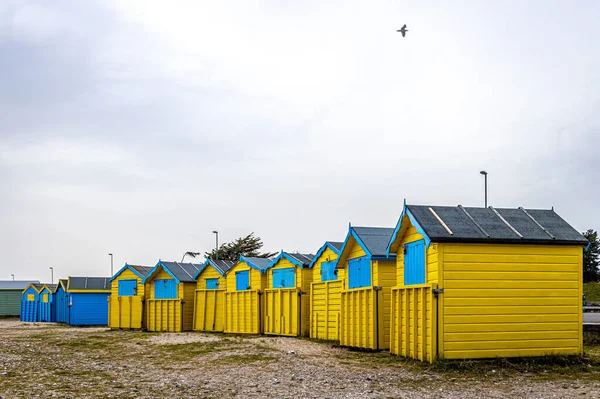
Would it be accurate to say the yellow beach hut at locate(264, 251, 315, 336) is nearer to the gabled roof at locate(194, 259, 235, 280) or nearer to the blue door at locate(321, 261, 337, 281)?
the blue door at locate(321, 261, 337, 281)

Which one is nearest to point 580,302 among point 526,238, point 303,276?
point 526,238

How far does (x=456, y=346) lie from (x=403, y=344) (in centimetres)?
190

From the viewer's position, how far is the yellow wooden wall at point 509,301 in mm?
14719

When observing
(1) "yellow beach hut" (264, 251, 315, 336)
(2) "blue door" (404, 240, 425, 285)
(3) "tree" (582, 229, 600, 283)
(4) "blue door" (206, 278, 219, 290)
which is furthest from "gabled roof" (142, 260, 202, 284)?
(3) "tree" (582, 229, 600, 283)

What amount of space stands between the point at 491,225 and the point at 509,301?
71.1 inches

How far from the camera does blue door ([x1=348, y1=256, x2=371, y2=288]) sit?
20359mm

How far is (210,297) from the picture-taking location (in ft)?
108

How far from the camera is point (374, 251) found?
19891 millimetres

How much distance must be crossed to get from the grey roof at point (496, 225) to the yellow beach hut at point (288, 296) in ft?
36.6

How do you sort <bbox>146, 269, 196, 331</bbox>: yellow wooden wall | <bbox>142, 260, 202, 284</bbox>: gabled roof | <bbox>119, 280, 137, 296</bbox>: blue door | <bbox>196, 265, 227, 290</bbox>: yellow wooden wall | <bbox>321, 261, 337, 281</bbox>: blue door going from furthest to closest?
1. <bbox>119, 280, 137, 296</bbox>: blue door
2. <bbox>142, 260, 202, 284</bbox>: gabled roof
3. <bbox>146, 269, 196, 331</bbox>: yellow wooden wall
4. <bbox>196, 265, 227, 290</bbox>: yellow wooden wall
5. <bbox>321, 261, 337, 281</bbox>: blue door

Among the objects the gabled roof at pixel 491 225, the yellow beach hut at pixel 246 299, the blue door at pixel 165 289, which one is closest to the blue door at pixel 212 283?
the yellow beach hut at pixel 246 299

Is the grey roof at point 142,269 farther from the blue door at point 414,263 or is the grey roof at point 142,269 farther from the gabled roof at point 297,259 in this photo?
the blue door at point 414,263

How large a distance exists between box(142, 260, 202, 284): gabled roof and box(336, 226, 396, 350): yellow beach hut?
14361 millimetres

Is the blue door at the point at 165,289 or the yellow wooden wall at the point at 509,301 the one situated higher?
the yellow wooden wall at the point at 509,301
